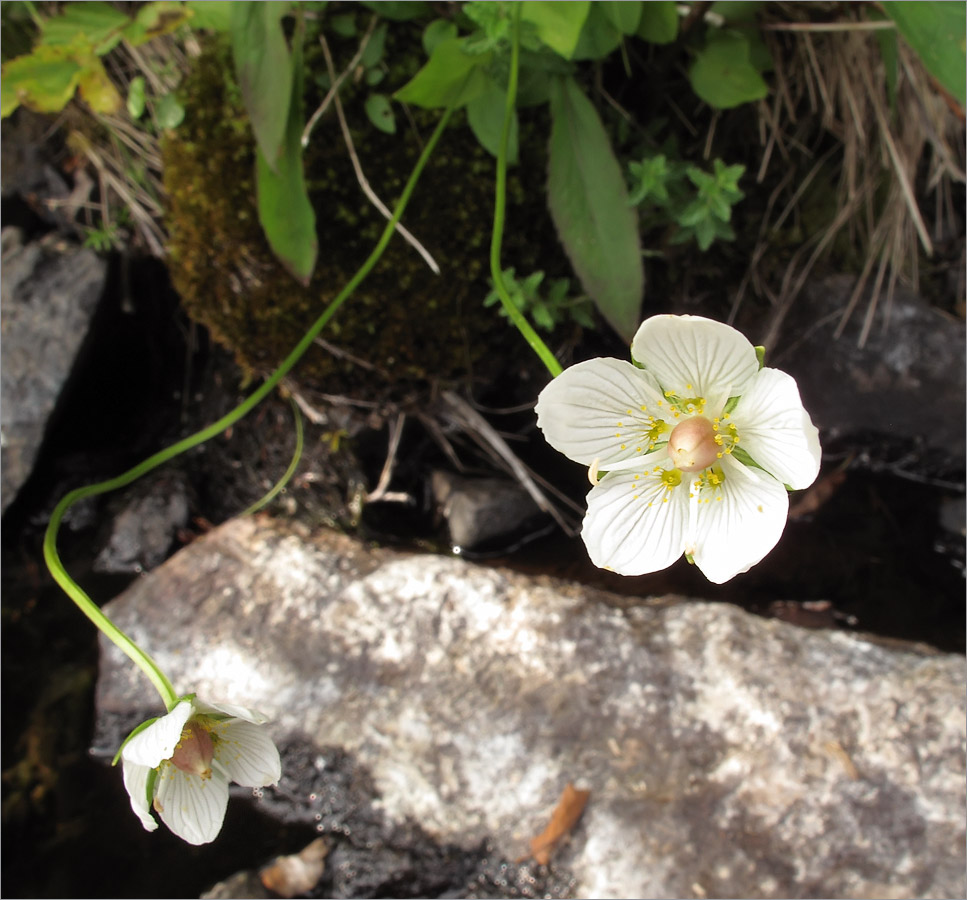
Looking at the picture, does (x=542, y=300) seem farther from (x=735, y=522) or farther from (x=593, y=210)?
(x=735, y=522)

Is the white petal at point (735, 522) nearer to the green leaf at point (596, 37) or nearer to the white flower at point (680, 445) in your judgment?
the white flower at point (680, 445)

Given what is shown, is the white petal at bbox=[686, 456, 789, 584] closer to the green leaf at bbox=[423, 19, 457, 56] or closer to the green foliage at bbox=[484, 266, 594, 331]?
the green foliage at bbox=[484, 266, 594, 331]

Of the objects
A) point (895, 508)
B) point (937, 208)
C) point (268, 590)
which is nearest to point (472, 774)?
point (268, 590)

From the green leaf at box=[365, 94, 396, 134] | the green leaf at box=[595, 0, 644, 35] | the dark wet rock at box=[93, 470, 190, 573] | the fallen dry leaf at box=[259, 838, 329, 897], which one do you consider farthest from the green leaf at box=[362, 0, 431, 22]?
the fallen dry leaf at box=[259, 838, 329, 897]

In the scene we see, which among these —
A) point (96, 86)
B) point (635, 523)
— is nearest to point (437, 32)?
point (96, 86)

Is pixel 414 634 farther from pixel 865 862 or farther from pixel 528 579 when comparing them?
pixel 865 862

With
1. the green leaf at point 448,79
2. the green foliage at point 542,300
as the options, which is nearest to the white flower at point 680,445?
the green foliage at point 542,300
